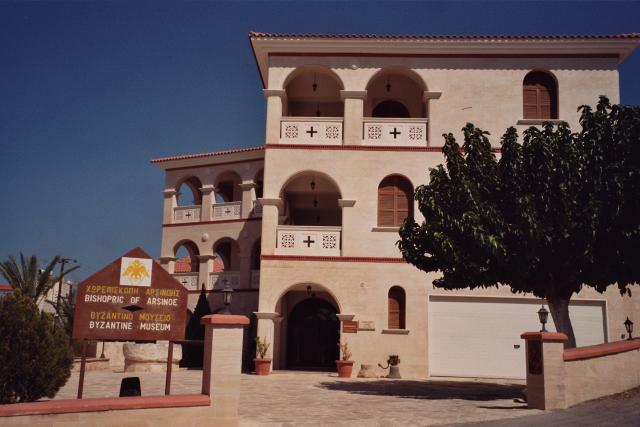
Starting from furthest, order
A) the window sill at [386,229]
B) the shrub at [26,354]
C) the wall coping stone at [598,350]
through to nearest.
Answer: the window sill at [386,229] → the wall coping stone at [598,350] → the shrub at [26,354]

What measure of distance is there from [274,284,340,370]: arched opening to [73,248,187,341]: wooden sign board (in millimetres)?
15982

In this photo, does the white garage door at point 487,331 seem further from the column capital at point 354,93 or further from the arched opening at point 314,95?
the arched opening at point 314,95

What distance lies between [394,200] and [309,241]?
11.3 feet

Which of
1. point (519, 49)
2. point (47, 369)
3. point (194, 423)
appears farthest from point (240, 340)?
point (519, 49)

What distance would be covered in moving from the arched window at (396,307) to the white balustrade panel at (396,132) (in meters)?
5.35

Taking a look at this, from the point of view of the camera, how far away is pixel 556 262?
1570 cm

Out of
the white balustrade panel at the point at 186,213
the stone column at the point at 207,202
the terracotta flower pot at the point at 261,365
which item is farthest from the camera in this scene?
the white balustrade panel at the point at 186,213

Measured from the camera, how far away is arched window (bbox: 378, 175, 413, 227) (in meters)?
24.0

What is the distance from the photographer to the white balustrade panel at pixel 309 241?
2383cm

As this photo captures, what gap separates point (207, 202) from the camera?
33.6 m

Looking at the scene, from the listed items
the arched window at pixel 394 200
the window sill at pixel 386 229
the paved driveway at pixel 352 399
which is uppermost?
the arched window at pixel 394 200

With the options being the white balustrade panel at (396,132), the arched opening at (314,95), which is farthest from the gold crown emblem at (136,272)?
the arched opening at (314,95)

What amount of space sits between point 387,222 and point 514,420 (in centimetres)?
1280

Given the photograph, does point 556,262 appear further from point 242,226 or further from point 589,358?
point 242,226
